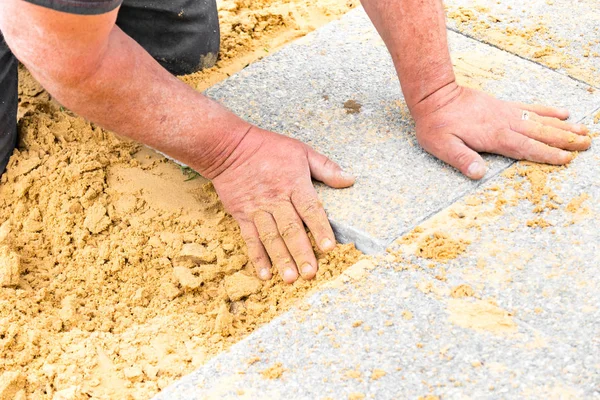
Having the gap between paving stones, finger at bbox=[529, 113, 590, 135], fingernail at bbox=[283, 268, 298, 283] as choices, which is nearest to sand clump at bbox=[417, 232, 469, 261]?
fingernail at bbox=[283, 268, 298, 283]

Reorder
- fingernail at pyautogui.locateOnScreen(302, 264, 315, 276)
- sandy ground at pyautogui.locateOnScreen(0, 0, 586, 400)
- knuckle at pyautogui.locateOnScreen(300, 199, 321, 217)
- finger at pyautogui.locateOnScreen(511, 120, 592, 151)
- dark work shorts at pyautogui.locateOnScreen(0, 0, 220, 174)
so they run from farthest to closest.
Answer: dark work shorts at pyautogui.locateOnScreen(0, 0, 220, 174) → finger at pyautogui.locateOnScreen(511, 120, 592, 151) → knuckle at pyautogui.locateOnScreen(300, 199, 321, 217) → fingernail at pyautogui.locateOnScreen(302, 264, 315, 276) → sandy ground at pyautogui.locateOnScreen(0, 0, 586, 400)

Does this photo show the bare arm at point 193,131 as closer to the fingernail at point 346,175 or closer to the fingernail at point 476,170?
the fingernail at point 346,175

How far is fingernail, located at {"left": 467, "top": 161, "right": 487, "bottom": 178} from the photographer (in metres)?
2.28

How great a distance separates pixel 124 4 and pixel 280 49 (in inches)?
26.4

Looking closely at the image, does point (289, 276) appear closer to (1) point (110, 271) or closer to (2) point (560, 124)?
(1) point (110, 271)

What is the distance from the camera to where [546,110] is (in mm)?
2479

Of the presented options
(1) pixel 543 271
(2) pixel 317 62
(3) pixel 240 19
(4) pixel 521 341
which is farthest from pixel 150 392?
(3) pixel 240 19

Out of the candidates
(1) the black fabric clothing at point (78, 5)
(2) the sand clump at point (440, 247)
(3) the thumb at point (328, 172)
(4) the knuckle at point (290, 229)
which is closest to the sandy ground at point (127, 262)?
(2) the sand clump at point (440, 247)

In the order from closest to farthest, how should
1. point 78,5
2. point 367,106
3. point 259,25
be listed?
point 78,5, point 367,106, point 259,25

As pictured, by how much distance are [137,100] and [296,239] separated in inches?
24.5

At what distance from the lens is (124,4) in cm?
299

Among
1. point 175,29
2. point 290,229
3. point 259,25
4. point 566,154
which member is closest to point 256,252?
point 290,229

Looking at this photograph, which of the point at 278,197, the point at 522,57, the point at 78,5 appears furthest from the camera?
the point at 522,57

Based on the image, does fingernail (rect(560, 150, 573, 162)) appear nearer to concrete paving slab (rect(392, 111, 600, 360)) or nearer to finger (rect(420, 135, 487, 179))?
concrete paving slab (rect(392, 111, 600, 360))
